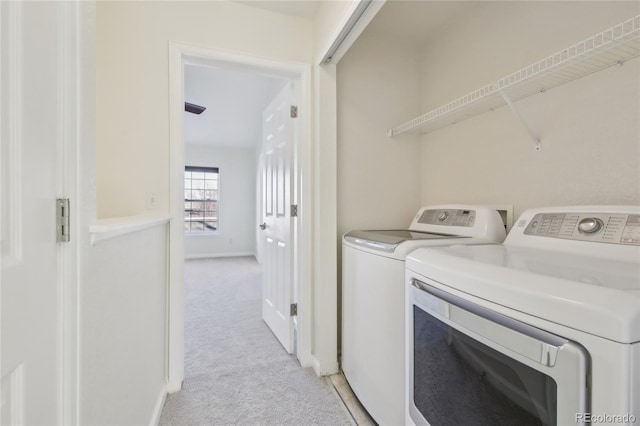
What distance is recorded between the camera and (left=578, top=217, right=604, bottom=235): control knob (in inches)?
40.5

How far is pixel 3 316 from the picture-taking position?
467 mm

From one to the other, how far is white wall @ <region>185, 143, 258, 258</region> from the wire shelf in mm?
5265

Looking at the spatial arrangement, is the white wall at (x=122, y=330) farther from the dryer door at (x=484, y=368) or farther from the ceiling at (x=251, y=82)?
the ceiling at (x=251, y=82)

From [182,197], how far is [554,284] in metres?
1.80

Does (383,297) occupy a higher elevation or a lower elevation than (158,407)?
higher

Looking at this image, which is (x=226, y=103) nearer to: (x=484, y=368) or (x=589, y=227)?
(x=589, y=227)

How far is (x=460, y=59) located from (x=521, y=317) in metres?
1.84

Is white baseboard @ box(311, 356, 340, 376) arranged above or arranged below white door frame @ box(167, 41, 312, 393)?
below

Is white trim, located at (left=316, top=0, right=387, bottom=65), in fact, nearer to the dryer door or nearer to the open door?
the open door

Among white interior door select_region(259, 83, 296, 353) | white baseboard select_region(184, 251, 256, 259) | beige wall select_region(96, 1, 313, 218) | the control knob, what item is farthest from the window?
the control knob

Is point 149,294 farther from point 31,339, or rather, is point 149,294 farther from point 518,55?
point 518,55

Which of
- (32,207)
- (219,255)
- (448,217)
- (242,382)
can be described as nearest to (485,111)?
(448,217)

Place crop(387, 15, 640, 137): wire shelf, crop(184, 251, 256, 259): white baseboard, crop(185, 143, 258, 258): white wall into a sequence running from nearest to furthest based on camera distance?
crop(387, 15, 640, 137): wire shelf, crop(184, 251, 256, 259): white baseboard, crop(185, 143, 258, 258): white wall

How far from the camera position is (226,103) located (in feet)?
15.7
